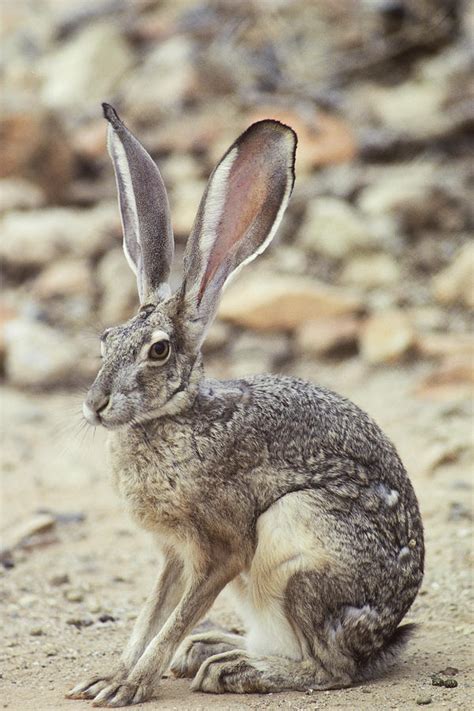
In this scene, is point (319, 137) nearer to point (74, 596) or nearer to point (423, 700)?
point (74, 596)

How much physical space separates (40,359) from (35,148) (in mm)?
3001

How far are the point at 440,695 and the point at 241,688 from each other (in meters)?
0.76

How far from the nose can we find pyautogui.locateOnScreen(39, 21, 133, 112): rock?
29.6 ft

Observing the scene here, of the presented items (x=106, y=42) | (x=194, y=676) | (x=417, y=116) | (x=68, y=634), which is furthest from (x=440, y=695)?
(x=106, y=42)

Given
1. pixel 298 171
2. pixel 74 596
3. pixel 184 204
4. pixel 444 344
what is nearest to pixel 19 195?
pixel 184 204

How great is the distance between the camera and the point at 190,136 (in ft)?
39.1

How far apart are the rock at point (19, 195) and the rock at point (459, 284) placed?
4.07m

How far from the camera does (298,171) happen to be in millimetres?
11078

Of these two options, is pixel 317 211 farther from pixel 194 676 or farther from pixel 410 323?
pixel 194 676

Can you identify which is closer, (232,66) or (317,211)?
(317,211)

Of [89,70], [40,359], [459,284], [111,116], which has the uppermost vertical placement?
[89,70]

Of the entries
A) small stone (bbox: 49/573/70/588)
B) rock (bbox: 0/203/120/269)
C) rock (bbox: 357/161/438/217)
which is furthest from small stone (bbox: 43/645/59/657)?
rock (bbox: 357/161/438/217)

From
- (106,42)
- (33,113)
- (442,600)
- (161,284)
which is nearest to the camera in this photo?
(161,284)

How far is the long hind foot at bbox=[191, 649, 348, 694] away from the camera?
4.47 metres
